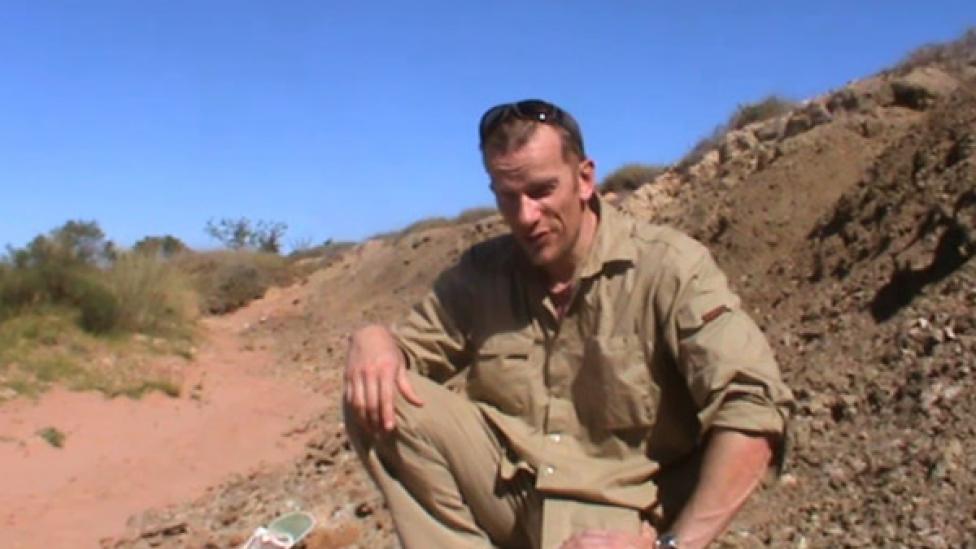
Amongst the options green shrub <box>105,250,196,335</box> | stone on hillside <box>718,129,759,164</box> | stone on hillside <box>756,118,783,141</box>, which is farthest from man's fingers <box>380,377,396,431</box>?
green shrub <box>105,250,196,335</box>

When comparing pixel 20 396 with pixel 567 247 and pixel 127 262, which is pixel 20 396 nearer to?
pixel 127 262

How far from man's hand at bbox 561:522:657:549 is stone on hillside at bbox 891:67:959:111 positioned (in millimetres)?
8009

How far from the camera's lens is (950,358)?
5.65 m

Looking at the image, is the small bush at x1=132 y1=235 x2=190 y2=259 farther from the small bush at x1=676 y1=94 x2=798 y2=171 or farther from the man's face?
the man's face

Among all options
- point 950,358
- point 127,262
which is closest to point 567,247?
point 950,358

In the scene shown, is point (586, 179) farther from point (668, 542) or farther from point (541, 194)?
point (668, 542)

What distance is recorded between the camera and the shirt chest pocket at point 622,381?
2893 mm

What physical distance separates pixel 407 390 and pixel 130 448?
7.97 m

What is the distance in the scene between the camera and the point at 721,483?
2662 millimetres

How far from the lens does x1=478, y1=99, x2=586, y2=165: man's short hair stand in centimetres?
290

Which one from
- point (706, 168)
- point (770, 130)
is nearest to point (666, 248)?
point (770, 130)

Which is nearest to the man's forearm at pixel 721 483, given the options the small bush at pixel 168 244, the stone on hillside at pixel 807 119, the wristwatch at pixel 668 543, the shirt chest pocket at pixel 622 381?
the wristwatch at pixel 668 543

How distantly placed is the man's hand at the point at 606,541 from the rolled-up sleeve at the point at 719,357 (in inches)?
9.8

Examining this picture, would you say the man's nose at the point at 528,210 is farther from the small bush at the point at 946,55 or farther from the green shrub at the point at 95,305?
the green shrub at the point at 95,305
